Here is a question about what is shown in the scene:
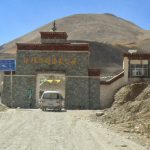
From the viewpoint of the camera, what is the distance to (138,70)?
54594 millimetres

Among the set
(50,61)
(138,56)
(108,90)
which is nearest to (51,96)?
(50,61)

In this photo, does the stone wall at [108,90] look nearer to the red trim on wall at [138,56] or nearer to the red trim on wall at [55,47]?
the red trim on wall at [138,56]

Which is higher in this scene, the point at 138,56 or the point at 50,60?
the point at 138,56

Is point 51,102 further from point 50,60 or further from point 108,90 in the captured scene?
point 108,90

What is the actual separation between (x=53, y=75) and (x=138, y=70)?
8.97m

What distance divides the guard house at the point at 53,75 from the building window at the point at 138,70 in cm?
368

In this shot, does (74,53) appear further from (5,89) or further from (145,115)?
(145,115)

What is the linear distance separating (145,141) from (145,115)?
30.6 ft

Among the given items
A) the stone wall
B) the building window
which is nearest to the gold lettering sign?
the stone wall

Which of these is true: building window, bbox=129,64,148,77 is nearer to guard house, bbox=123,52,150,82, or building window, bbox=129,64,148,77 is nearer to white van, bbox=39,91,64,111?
guard house, bbox=123,52,150,82

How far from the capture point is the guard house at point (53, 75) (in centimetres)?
5412

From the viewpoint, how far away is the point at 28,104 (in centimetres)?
5425

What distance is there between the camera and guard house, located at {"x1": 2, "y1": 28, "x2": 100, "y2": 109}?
5412cm

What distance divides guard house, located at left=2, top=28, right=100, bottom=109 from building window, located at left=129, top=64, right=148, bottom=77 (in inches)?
145
